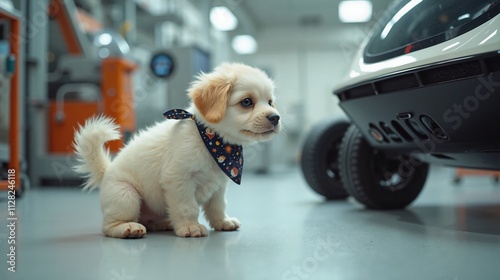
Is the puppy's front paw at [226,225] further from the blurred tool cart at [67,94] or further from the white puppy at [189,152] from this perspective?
the blurred tool cart at [67,94]

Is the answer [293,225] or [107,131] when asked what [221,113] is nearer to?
[107,131]

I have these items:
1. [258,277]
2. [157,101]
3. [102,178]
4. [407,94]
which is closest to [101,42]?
[157,101]

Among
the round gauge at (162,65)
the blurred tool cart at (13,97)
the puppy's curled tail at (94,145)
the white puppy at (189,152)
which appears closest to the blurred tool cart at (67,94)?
the round gauge at (162,65)

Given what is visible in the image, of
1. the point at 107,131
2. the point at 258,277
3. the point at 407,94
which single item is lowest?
the point at 258,277

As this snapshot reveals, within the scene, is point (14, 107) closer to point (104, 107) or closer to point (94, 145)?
point (104, 107)

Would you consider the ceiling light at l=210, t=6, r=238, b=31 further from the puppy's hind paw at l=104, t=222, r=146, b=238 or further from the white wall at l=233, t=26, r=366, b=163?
the puppy's hind paw at l=104, t=222, r=146, b=238

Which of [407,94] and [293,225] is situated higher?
[407,94]

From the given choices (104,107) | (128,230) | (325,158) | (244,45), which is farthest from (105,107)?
(244,45)

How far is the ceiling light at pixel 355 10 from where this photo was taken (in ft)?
34.1

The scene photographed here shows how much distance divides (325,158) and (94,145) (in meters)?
1.55

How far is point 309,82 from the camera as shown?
12.6 m

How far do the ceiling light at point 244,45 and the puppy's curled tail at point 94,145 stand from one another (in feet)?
38.3

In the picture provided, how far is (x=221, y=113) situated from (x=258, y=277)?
23.8 inches

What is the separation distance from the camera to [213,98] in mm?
1480
